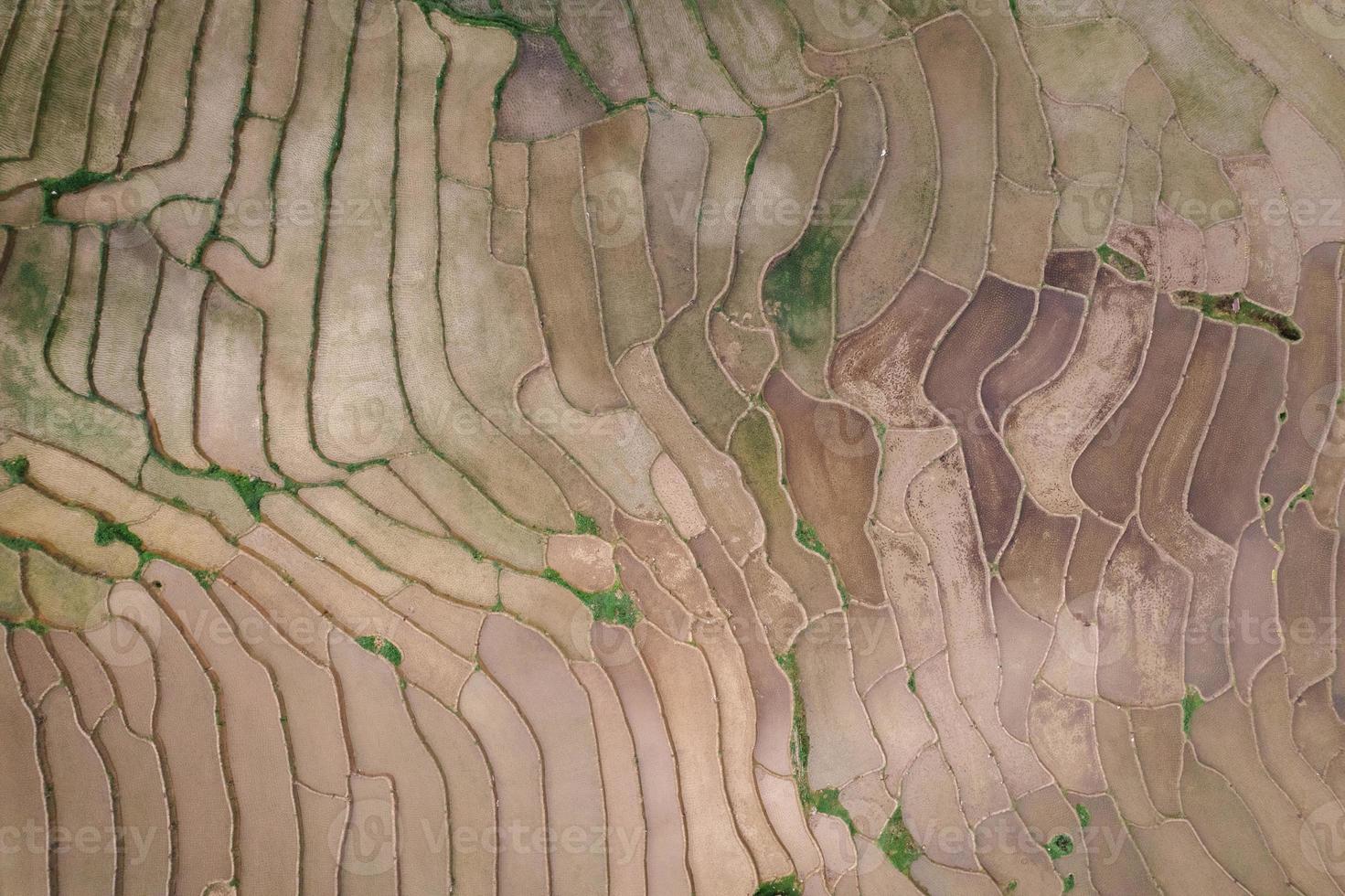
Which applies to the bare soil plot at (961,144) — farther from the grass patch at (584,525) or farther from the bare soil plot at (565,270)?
the grass patch at (584,525)

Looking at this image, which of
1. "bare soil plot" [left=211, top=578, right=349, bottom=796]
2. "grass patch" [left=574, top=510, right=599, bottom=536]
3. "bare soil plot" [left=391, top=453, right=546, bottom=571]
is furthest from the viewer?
"grass patch" [left=574, top=510, right=599, bottom=536]

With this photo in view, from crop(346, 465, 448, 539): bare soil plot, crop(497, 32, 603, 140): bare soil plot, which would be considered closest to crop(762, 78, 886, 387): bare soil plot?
crop(497, 32, 603, 140): bare soil plot

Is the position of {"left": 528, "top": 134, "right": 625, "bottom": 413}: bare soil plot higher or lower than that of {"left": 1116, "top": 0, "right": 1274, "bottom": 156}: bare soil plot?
lower

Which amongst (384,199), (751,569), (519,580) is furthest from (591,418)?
(384,199)

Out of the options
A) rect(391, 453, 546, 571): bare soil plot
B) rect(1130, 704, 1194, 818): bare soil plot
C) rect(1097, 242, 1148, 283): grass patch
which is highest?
rect(1097, 242, 1148, 283): grass patch

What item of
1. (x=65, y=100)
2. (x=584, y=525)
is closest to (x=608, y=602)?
(x=584, y=525)

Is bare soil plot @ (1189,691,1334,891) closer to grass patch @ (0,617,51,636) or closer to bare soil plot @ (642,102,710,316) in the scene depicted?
bare soil plot @ (642,102,710,316)

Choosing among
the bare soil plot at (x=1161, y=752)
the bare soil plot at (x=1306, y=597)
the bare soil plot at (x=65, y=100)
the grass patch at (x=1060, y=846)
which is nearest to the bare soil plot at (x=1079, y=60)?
the bare soil plot at (x=1306, y=597)
